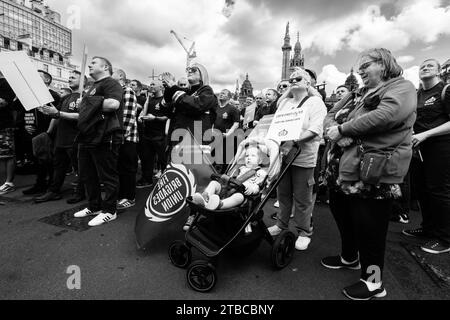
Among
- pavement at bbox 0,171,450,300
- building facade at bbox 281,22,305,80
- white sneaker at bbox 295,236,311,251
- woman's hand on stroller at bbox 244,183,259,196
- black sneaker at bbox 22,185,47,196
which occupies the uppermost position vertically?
building facade at bbox 281,22,305,80

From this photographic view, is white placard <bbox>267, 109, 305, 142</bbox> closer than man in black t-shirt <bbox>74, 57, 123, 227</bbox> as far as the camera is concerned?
Yes

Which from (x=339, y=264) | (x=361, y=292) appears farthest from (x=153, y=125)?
(x=361, y=292)

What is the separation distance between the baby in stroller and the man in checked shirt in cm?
205

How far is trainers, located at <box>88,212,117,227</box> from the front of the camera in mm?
3086

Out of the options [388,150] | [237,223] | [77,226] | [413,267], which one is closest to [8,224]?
[77,226]

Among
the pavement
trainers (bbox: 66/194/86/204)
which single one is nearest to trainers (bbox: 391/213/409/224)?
the pavement

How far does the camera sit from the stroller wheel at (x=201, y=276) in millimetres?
1882

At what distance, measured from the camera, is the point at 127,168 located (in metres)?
3.83

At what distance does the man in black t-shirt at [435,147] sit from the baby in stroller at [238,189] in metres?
1.75

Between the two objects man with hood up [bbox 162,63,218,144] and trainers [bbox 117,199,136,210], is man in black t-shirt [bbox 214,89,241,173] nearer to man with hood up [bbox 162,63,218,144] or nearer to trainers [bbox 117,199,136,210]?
trainers [bbox 117,199,136,210]

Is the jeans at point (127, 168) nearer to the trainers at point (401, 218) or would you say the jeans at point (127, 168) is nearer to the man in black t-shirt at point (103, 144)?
the man in black t-shirt at point (103, 144)

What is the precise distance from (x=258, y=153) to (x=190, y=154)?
0.67 m

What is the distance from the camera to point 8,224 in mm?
3025

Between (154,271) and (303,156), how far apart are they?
1827 mm
